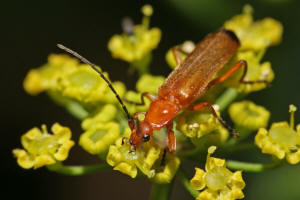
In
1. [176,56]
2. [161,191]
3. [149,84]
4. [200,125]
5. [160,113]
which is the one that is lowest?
[161,191]

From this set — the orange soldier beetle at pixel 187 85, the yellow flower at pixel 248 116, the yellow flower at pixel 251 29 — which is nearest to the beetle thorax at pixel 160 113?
the orange soldier beetle at pixel 187 85

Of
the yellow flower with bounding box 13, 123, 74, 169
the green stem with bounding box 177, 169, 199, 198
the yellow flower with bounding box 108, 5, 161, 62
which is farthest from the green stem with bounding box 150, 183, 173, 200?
the yellow flower with bounding box 108, 5, 161, 62

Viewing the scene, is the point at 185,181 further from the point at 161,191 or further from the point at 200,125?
the point at 200,125

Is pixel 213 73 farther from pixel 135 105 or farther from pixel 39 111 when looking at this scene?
pixel 39 111

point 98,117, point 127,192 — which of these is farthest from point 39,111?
point 98,117

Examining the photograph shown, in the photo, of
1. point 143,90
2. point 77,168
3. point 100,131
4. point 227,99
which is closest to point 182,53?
point 143,90
